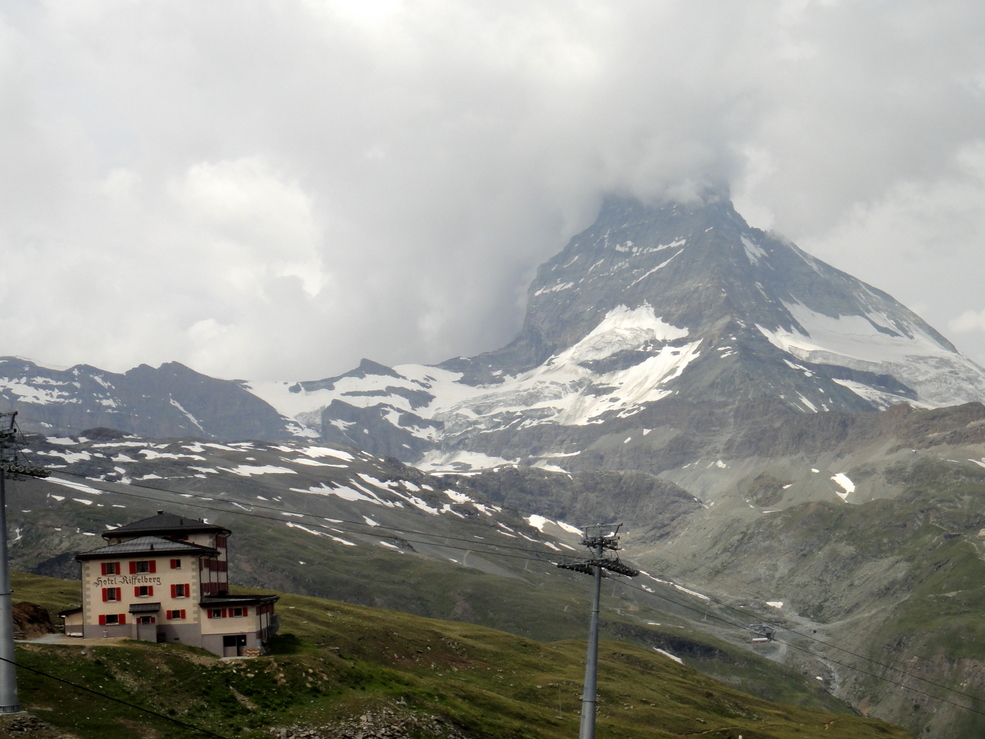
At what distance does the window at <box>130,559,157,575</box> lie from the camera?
83.3 m

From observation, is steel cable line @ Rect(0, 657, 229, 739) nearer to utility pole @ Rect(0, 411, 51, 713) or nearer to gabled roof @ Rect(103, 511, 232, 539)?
utility pole @ Rect(0, 411, 51, 713)

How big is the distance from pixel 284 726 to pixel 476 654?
63.2 metres

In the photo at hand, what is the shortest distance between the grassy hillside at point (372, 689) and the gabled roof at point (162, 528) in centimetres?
1178

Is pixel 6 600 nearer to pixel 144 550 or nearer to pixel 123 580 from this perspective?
pixel 123 580

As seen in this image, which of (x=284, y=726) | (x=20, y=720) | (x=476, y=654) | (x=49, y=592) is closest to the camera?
(x=20, y=720)

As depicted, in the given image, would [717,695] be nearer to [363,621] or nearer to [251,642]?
[363,621]

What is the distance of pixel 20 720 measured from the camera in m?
61.4

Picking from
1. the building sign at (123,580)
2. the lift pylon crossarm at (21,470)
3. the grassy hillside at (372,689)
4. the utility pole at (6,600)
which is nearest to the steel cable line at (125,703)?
the grassy hillside at (372,689)

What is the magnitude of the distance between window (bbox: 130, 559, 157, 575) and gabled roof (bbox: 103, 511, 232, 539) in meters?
5.71

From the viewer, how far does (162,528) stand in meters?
90.6

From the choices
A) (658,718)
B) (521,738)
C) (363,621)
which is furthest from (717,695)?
(521,738)

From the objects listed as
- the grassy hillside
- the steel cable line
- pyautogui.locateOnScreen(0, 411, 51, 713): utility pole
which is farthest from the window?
pyautogui.locateOnScreen(0, 411, 51, 713): utility pole

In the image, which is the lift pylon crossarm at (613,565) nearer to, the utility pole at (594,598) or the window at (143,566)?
the utility pole at (594,598)

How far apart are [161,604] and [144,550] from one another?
4433 mm
